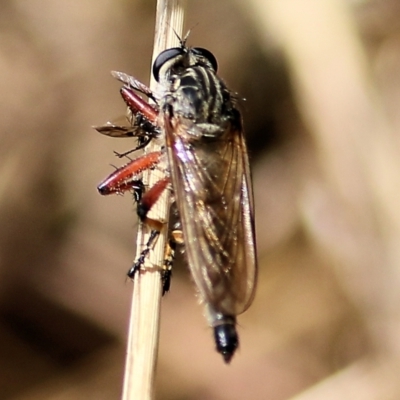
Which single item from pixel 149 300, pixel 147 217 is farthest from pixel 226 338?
pixel 147 217

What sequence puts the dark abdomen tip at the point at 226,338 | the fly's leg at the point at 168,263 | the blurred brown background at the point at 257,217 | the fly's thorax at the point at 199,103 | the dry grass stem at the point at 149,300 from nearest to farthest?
the dry grass stem at the point at 149,300 → the dark abdomen tip at the point at 226,338 → the fly's leg at the point at 168,263 → the fly's thorax at the point at 199,103 → the blurred brown background at the point at 257,217

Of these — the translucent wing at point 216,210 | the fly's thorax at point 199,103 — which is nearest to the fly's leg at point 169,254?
the translucent wing at point 216,210

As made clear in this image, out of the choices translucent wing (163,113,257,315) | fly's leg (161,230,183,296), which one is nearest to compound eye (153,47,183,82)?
translucent wing (163,113,257,315)

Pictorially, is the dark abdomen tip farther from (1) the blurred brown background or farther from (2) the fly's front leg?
(1) the blurred brown background

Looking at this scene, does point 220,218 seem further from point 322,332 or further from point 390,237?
point 322,332

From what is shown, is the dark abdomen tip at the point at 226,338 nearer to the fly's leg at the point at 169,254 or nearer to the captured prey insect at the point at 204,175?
the captured prey insect at the point at 204,175

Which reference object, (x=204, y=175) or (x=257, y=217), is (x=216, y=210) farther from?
(x=257, y=217)
